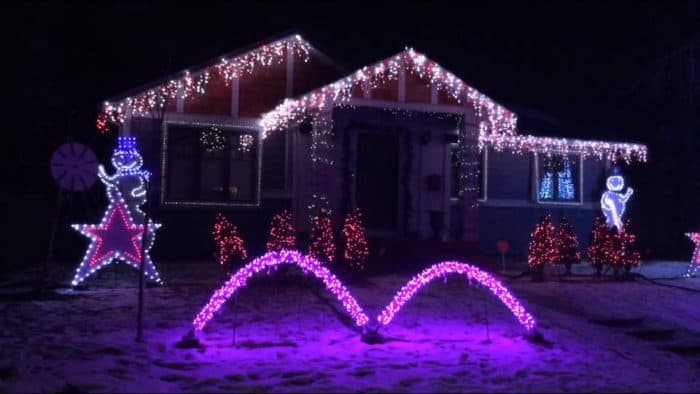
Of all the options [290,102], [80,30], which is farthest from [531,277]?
[80,30]

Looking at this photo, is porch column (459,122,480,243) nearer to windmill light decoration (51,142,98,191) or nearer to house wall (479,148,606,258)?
house wall (479,148,606,258)

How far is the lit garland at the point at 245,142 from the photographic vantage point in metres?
17.9

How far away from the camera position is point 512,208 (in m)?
21.2

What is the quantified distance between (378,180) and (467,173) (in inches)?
81.5

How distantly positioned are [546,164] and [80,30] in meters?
15.9

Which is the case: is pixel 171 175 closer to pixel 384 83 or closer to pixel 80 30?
pixel 384 83

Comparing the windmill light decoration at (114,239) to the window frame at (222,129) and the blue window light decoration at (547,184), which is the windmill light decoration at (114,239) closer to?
the window frame at (222,129)

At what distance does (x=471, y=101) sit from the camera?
671 inches

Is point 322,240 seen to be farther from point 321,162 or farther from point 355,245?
point 321,162

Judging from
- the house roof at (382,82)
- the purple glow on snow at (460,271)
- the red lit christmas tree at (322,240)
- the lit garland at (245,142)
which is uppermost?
the house roof at (382,82)

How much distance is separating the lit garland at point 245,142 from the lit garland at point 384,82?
0.65m

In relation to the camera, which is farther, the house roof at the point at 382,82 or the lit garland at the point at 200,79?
the lit garland at the point at 200,79

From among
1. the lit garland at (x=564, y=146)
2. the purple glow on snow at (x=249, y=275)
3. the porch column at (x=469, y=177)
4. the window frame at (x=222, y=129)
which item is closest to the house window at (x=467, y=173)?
the porch column at (x=469, y=177)

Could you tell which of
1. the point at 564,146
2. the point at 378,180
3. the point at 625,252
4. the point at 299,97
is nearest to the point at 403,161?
the point at 378,180
